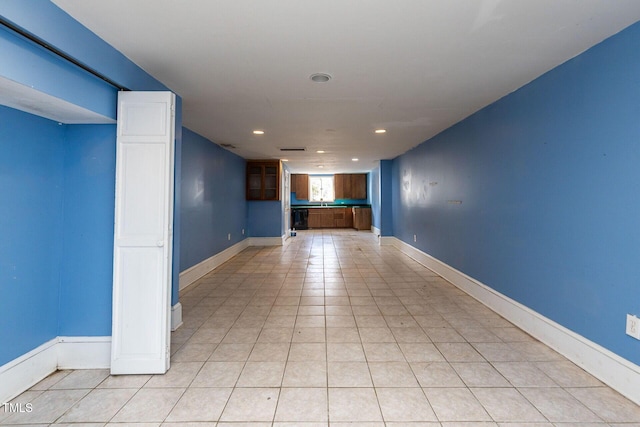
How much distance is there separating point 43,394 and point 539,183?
3.83m

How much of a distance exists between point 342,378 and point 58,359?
78.1 inches

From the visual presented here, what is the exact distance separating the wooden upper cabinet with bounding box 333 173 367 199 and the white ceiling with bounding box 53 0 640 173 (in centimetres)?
782

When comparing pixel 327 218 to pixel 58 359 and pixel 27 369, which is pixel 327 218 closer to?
pixel 58 359

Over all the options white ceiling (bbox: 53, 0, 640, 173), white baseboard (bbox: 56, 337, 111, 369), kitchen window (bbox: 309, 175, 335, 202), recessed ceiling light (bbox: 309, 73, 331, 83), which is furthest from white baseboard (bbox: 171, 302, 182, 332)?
kitchen window (bbox: 309, 175, 335, 202)

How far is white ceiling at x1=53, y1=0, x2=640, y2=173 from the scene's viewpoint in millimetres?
1561

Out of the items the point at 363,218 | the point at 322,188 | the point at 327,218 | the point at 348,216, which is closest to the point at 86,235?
the point at 363,218

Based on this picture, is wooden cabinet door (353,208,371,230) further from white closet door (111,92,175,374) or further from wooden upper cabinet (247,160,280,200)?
white closet door (111,92,175,374)

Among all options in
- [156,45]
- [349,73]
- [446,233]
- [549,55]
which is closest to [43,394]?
[156,45]

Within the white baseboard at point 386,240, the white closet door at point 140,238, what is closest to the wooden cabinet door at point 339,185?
the white baseboard at point 386,240

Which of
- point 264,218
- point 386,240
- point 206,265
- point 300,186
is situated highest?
point 300,186

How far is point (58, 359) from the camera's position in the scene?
6.70 feet

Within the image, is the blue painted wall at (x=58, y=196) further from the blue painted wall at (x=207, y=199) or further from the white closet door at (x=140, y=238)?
the blue painted wall at (x=207, y=199)

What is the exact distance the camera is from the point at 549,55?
2.06m

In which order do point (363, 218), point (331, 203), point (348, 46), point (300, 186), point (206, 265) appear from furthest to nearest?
point (331, 203) → point (300, 186) → point (363, 218) → point (206, 265) → point (348, 46)
